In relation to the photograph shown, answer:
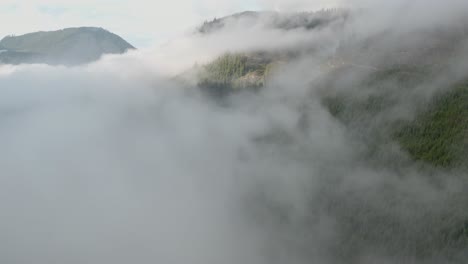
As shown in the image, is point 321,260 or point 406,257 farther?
point 321,260

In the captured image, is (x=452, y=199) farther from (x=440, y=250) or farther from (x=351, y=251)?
(x=351, y=251)

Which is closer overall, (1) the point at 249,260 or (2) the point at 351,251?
(2) the point at 351,251

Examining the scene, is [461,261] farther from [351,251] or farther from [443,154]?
→ [443,154]

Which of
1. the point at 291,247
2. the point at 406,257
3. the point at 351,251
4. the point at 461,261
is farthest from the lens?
the point at 291,247

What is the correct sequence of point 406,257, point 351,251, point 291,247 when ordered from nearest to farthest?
point 406,257 → point 351,251 → point 291,247

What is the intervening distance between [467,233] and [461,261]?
12.4m

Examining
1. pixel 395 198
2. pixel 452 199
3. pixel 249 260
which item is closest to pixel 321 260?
pixel 249 260

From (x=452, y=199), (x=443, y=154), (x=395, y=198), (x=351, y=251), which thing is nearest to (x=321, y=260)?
(x=351, y=251)

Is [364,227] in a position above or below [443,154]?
below

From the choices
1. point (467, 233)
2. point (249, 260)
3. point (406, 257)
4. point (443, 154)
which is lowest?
point (249, 260)

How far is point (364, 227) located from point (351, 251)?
13.4 metres

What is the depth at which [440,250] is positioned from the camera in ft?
517

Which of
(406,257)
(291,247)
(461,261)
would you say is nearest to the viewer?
(461,261)

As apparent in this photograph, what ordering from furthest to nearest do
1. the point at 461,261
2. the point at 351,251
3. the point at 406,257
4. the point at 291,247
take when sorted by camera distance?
the point at 291,247
the point at 351,251
the point at 406,257
the point at 461,261
